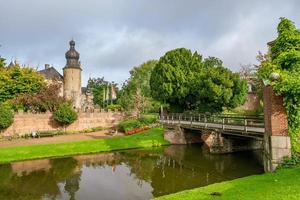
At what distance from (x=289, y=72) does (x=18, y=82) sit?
3851 centimetres

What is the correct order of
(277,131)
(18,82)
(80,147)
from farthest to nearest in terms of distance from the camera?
(18,82)
(80,147)
(277,131)

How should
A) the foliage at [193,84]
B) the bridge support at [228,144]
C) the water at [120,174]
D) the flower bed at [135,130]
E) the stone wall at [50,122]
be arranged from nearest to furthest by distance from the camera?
1. the water at [120,174]
2. the bridge support at [228,144]
3. the foliage at [193,84]
4. the flower bed at [135,130]
5. the stone wall at [50,122]

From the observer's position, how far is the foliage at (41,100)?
4200 centimetres

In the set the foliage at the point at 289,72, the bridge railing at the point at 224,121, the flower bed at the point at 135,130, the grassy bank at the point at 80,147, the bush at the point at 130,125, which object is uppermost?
the foliage at the point at 289,72

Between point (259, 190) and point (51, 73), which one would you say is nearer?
point (259, 190)

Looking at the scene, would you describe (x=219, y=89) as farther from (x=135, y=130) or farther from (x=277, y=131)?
(x=277, y=131)

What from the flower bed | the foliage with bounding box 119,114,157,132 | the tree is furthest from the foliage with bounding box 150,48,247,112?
the flower bed

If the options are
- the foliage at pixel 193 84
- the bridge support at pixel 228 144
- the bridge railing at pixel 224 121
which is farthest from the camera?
the foliage at pixel 193 84

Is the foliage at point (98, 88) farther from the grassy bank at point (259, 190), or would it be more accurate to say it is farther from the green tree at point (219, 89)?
the grassy bank at point (259, 190)

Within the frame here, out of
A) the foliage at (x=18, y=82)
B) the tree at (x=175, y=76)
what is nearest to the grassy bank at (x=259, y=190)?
the tree at (x=175, y=76)

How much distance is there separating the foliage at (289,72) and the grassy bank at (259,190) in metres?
2.29

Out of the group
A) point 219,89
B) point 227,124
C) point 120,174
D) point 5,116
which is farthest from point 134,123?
point 120,174

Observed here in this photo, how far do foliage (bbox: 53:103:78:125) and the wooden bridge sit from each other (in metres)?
13.0

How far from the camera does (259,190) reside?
1193 centimetres
